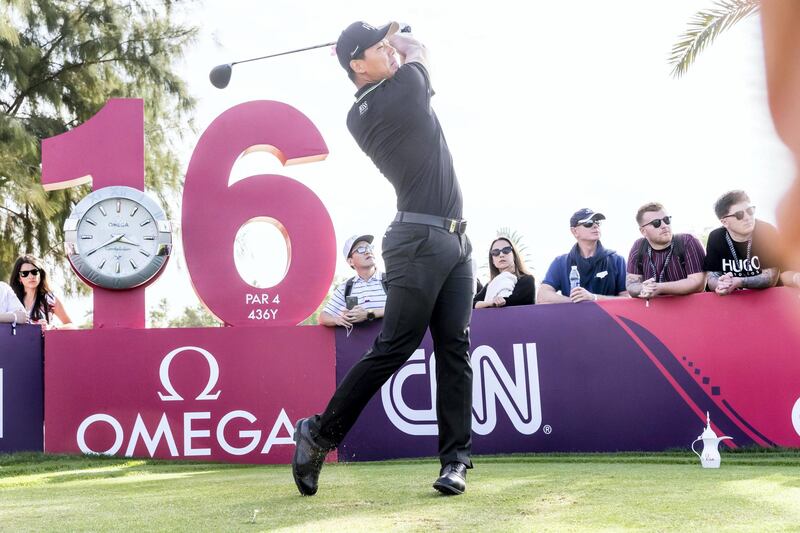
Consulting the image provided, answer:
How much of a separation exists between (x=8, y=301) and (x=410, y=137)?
4904mm

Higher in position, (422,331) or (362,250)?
(362,250)

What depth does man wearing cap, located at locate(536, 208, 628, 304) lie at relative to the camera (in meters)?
7.20

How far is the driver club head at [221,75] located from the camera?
847 centimetres

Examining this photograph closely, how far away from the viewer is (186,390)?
731cm

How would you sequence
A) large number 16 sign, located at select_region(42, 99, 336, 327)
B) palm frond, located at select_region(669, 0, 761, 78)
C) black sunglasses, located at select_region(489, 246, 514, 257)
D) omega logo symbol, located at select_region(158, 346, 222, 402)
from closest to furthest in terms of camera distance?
palm frond, located at select_region(669, 0, 761, 78)
omega logo symbol, located at select_region(158, 346, 222, 402)
black sunglasses, located at select_region(489, 246, 514, 257)
large number 16 sign, located at select_region(42, 99, 336, 327)

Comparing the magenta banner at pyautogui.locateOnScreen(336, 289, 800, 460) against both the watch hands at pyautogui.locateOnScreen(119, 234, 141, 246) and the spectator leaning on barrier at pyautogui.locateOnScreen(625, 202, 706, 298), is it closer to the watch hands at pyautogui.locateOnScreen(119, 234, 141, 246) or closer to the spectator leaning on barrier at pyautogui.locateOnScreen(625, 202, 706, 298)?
the spectator leaning on barrier at pyautogui.locateOnScreen(625, 202, 706, 298)

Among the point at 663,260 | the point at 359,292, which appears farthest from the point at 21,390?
the point at 663,260

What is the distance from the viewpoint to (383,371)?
12.1 ft

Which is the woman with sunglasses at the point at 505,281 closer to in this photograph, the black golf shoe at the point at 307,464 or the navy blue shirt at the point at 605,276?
A: the navy blue shirt at the point at 605,276

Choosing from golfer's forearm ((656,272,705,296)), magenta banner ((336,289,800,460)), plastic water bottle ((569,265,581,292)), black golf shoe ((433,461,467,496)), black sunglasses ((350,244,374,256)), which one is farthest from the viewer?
black sunglasses ((350,244,374,256))

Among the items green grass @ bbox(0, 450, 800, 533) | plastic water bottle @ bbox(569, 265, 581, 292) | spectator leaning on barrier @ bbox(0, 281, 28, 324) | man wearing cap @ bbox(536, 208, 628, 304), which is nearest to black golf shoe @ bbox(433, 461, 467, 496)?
green grass @ bbox(0, 450, 800, 533)

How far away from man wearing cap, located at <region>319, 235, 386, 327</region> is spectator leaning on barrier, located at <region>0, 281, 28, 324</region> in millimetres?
2403

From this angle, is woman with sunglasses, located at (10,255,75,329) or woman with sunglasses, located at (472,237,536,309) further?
woman with sunglasses, located at (10,255,75,329)

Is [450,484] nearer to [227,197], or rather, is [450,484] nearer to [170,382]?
[170,382]
